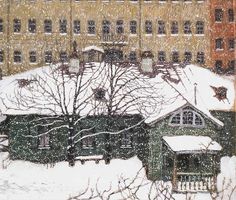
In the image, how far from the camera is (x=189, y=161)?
701 cm

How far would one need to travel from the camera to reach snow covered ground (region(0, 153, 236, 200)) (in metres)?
6.08

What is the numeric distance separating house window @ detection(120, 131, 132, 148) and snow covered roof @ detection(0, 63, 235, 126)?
28cm

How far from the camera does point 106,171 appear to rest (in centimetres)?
638

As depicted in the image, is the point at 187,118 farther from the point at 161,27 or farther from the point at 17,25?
the point at 17,25

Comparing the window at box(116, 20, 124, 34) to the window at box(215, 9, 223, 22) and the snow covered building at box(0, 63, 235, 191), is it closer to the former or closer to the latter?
the snow covered building at box(0, 63, 235, 191)

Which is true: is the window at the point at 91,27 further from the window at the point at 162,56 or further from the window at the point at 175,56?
the window at the point at 175,56

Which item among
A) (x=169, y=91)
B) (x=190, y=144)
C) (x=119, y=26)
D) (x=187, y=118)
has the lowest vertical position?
(x=190, y=144)

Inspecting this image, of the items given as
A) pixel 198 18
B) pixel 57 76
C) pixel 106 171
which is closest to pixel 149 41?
pixel 198 18

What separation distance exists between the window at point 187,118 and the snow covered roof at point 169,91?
0.09 metres

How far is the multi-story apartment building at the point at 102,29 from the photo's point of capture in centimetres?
649

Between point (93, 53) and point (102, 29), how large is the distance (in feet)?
0.91

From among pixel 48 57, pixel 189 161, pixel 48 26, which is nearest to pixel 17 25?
pixel 48 26

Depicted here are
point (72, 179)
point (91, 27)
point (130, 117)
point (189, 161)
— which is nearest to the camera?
point (72, 179)

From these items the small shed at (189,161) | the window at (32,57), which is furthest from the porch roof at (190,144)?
the window at (32,57)
